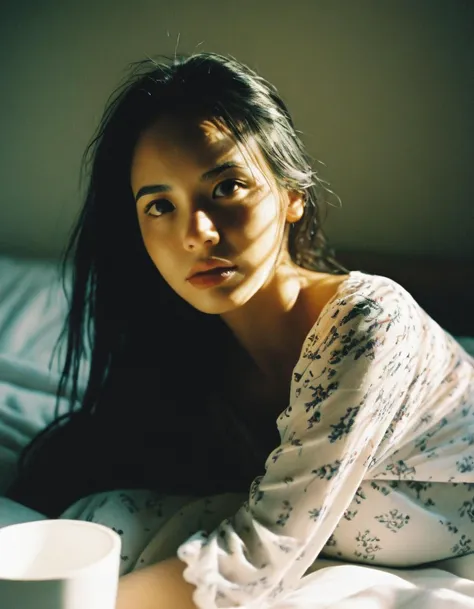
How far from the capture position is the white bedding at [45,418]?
0.76 m

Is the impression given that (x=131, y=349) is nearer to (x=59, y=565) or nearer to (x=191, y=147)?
(x=191, y=147)

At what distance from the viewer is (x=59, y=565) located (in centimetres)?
63

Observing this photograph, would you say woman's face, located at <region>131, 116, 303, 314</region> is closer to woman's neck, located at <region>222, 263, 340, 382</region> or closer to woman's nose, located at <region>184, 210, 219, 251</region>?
woman's nose, located at <region>184, 210, 219, 251</region>

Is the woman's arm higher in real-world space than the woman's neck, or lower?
lower

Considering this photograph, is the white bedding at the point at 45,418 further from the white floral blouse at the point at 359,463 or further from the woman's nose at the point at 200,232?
the woman's nose at the point at 200,232

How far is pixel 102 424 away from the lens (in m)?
1.19

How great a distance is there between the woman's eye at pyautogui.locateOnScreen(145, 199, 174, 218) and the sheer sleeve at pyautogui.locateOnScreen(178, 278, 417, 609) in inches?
9.9

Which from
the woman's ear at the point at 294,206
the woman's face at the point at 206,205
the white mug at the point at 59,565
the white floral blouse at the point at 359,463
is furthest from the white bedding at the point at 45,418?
the woman's ear at the point at 294,206

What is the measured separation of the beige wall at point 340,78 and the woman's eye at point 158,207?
81cm

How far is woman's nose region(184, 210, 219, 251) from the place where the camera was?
83 cm

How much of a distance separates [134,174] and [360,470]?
1.55 ft

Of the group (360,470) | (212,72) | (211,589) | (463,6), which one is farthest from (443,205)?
(211,589)

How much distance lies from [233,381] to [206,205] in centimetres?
40

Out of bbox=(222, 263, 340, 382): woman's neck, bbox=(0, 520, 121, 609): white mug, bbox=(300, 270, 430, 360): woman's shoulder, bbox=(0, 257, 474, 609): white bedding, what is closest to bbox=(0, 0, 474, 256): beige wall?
bbox=(0, 257, 474, 609): white bedding
